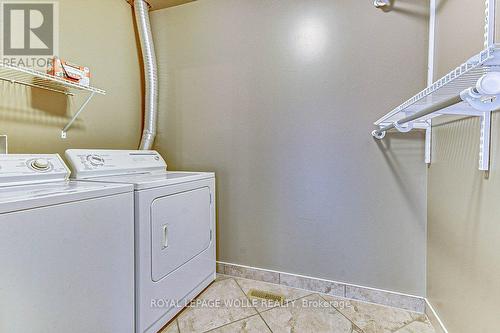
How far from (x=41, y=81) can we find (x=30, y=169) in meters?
0.62

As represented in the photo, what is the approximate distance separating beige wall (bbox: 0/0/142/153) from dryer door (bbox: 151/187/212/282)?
35.9 inches

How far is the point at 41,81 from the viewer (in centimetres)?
154

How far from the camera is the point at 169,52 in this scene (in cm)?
229

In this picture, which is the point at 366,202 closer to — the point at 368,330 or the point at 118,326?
the point at 368,330

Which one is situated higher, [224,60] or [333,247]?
[224,60]

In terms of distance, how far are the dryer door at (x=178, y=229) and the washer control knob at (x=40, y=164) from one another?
61 centimetres

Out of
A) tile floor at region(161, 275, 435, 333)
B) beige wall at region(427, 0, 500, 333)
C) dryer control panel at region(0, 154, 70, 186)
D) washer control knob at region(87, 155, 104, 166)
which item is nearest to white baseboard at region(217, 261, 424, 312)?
tile floor at region(161, 275, 435, 333)

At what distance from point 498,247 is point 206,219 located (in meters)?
1.61

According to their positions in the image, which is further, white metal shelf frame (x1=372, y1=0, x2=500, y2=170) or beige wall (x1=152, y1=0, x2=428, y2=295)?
beige wall (x1=152, y1=0, x2=428, y2=295)

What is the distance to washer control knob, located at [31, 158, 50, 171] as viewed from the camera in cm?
132

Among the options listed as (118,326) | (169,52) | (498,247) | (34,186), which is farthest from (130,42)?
(498,247)

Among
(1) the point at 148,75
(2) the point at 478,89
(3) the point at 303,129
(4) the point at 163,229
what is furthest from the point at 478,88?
(1) the point at 148,75

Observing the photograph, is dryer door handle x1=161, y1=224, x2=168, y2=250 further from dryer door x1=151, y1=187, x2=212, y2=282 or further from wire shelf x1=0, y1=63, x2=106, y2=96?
wire shelf x1=0, y1=63, x2=106, y2=96

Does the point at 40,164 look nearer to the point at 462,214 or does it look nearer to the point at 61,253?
the point at 61,253
